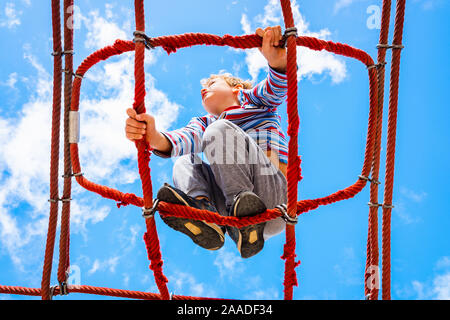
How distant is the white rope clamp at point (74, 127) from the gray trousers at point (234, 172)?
463 millimetres

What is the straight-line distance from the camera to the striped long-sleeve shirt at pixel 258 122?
57.6 inches

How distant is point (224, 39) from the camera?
1.23 meters

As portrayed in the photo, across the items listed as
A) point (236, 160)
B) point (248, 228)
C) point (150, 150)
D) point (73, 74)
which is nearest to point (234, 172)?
point (236, 160)

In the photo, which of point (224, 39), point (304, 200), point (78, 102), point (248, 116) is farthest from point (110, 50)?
point (304, 200)

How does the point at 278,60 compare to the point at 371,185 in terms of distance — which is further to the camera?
the point at 371,185

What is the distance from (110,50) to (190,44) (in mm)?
306

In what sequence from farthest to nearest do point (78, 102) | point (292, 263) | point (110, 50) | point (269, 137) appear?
point (269, 137), point (78, 102), point (110, 50), point (292, 263)

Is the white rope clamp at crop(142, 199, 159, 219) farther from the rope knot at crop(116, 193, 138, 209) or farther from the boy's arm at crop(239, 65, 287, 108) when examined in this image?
the boy's arm at crop(239, 65, 287, 108)

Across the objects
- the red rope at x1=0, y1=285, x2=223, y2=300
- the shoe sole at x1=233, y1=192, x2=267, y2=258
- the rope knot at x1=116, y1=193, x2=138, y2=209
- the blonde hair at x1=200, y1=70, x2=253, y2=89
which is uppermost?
the blonde hair at x1=200, y1=70, x2=253, y2=89

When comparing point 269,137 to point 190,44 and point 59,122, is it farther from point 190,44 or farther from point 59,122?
point 59,122

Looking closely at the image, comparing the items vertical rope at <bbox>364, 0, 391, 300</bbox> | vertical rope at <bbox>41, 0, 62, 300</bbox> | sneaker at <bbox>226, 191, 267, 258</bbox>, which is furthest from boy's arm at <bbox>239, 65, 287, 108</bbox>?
vertical rope at <bbox>41, 0, 62, 300</bbox>

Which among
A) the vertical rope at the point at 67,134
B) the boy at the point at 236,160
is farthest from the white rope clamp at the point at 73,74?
the boy at the point at 236,160

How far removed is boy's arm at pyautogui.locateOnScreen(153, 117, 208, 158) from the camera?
144cm

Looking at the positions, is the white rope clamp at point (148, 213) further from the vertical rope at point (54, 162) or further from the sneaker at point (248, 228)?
the vertical rope at point (54, 162)
